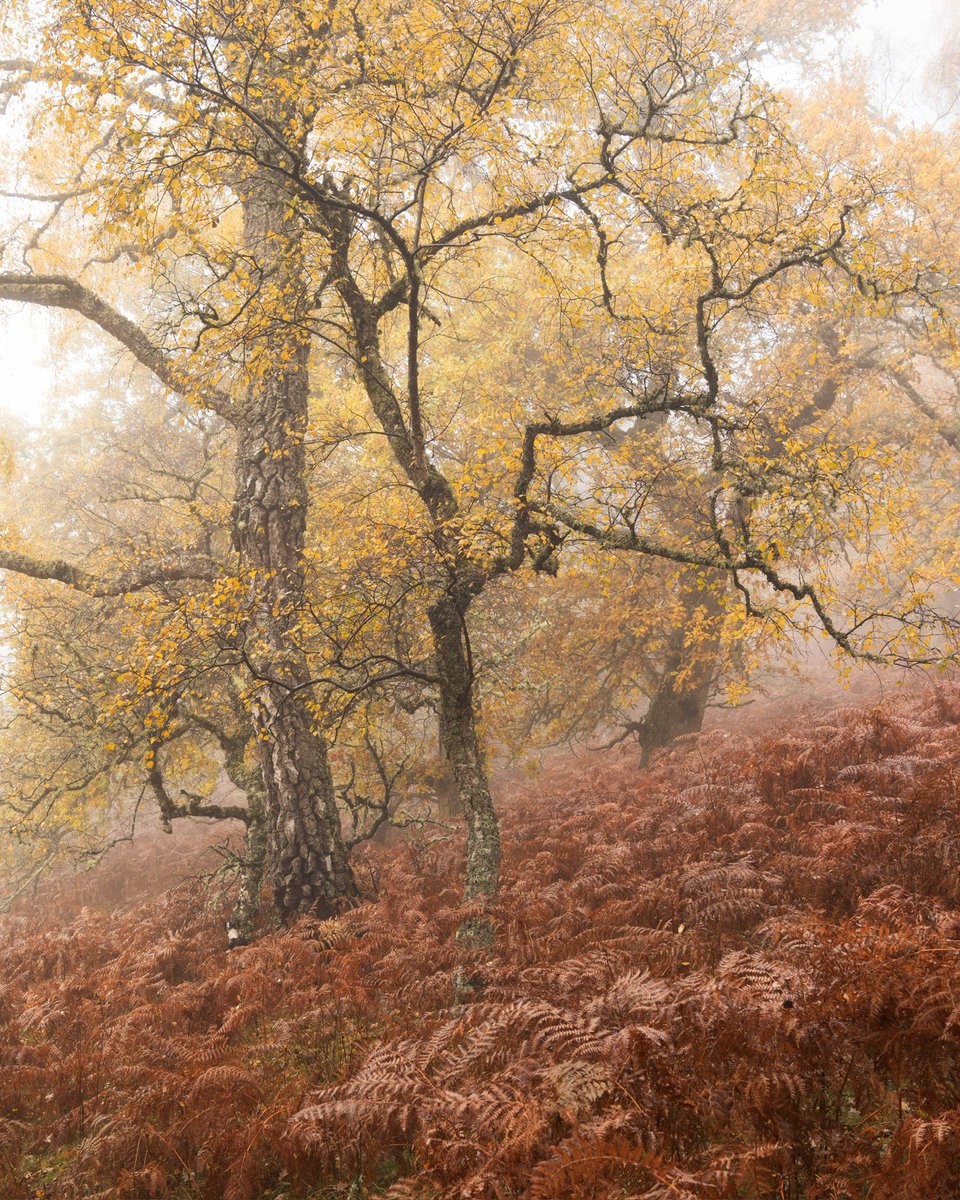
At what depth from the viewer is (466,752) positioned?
7379 mm

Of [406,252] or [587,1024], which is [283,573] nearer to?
[406,252]

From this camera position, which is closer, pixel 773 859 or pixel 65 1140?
pixel 65 1140

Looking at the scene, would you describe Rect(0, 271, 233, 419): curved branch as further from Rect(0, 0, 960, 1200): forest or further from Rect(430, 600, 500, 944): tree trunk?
Rect(430, 600, 500, 944): tree trunk

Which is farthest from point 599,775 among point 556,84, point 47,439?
point 47,439

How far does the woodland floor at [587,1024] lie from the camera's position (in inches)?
118

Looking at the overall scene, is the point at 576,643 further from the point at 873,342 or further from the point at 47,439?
the point at 47,439

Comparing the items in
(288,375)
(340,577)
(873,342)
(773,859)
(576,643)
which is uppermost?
(873,342)

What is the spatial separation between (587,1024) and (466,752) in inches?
143

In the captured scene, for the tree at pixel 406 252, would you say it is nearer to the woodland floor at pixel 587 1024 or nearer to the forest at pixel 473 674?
the forest at pixel 473 674

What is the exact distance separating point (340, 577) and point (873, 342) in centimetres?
1414

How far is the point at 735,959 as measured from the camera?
3.94 metres

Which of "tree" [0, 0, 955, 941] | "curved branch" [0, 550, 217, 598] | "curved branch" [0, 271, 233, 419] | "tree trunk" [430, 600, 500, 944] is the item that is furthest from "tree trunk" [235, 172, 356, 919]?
"tree trunk" [430, 600, 500, 944]

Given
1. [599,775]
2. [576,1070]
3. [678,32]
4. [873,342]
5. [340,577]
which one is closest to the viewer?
[576,1070]

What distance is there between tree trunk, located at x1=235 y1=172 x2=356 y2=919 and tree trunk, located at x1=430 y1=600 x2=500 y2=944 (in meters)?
1.54
